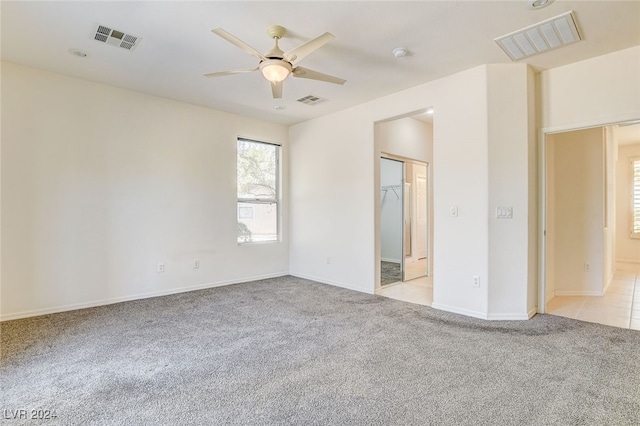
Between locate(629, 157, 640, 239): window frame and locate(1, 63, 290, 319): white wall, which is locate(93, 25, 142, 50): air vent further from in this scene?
locate(629, 157, 640, 239): window frame

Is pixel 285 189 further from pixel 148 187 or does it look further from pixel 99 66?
pixel 99 66

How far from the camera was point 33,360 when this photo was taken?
8.31 ft

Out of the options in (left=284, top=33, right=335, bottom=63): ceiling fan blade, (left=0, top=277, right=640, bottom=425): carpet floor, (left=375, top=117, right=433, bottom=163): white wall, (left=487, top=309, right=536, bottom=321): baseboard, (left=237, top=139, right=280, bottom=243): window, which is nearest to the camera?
(left=0, top=277, right=640, bottom=425): carpet floor

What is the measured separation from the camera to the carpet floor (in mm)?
1865

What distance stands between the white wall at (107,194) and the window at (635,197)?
842 centimetres

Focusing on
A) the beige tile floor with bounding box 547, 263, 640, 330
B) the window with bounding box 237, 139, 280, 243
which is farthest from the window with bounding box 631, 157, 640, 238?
the window with bounding box 237, 139, 280, 243

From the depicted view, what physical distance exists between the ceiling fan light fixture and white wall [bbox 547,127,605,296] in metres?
3.78

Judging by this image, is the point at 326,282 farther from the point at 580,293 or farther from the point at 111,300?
the point at 580,293

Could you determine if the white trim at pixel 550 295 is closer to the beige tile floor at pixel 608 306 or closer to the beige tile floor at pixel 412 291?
the beige tile floor at pixel 608 306

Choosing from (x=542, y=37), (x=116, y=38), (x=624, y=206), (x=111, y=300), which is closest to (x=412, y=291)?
(x=542, y=37)

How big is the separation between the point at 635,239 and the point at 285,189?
7836 millimetres

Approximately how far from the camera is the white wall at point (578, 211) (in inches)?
172

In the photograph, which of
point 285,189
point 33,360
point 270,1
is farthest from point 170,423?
point 285,189

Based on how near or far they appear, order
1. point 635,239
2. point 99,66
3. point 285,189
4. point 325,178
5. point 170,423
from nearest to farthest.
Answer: point 170,423 → point 99,66 → point 325,178 → point 285,189 → point 635,239
